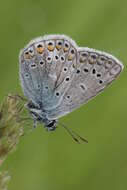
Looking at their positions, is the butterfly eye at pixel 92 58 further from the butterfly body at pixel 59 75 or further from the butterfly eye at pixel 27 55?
the butterfly eye at pixel 27 55

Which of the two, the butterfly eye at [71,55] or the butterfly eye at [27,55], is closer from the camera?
the butterfly eye at [27,55]

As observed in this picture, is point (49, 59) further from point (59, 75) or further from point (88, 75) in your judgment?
point (88, 75)

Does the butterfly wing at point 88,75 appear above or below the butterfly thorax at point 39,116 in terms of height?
above

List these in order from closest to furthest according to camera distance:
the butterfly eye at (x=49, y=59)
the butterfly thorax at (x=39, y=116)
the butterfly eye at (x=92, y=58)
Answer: the butterfly thorax at (x=39, y=116)
the butterfly eye at (x=92, y=58)
the butterfly eye at (x=49, y=59)

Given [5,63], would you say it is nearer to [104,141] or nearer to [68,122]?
[68,122]

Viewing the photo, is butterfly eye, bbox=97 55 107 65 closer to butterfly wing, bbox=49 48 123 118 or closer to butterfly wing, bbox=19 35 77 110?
butterfly wing, bbox=49 48 123 118

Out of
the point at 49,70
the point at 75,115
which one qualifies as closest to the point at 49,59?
the point at 49,70

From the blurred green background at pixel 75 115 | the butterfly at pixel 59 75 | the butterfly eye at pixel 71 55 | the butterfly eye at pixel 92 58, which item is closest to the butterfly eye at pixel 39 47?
the butterfly at pixel 59 75

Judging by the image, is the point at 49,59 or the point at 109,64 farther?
the point at 49,59
